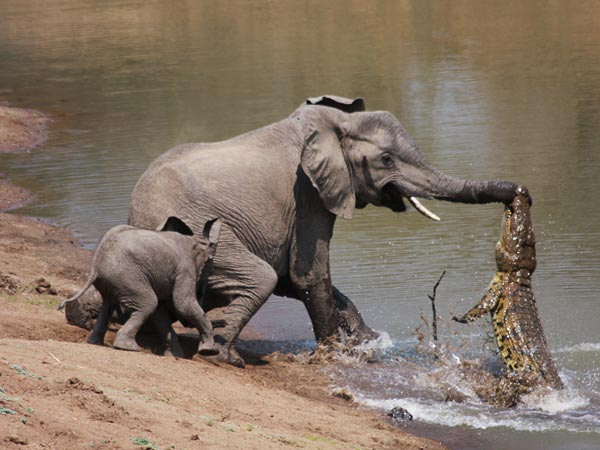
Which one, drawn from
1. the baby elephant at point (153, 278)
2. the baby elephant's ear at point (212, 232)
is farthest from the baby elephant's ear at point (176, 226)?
the baby elephant's ear at point (212, 232)

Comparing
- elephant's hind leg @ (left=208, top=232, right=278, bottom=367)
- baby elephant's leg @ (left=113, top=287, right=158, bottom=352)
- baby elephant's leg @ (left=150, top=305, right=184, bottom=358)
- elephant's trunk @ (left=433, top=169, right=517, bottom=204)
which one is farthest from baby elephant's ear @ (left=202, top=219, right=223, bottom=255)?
elephant's trunk @ (left=433, top=169, right=517, bottom=204)

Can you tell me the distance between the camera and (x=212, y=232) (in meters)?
10.0

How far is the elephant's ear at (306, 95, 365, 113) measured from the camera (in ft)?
36.1

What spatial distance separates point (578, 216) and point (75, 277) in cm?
621

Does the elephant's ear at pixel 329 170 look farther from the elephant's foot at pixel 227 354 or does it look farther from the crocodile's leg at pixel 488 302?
the elephant's foot at pixel 227 354

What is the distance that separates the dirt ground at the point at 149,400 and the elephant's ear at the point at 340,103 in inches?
89.4

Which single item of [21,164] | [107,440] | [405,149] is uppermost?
[405,149]

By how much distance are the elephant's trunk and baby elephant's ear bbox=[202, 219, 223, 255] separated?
187cm

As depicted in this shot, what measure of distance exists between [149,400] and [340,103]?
12.8 ft

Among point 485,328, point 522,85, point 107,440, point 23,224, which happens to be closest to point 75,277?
point 23,224

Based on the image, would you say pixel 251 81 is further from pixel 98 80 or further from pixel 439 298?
pixel 439 298

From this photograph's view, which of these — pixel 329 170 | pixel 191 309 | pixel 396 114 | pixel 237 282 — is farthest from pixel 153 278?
pixel 396 114

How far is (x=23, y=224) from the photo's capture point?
639 inches

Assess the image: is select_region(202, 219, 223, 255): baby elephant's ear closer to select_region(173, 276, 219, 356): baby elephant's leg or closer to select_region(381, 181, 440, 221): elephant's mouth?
select_region(173, 276, 219, 356): baby elephant's leg
